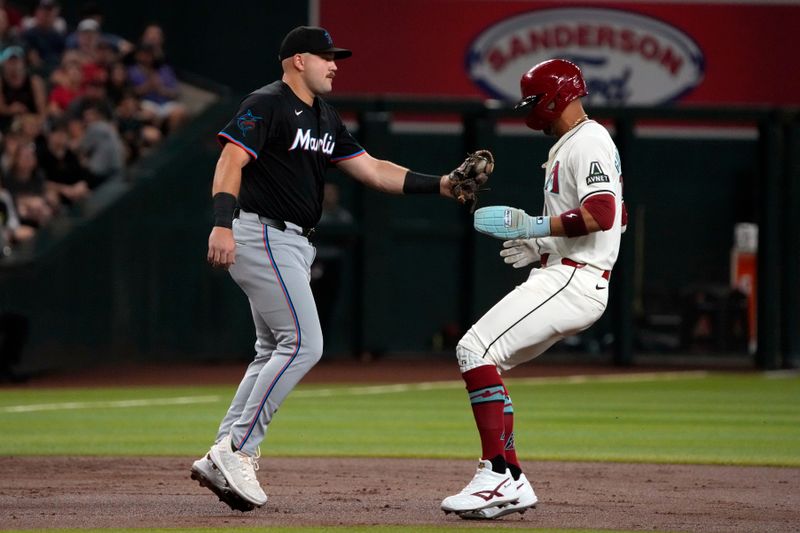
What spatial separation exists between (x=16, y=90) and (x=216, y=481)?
9419mm

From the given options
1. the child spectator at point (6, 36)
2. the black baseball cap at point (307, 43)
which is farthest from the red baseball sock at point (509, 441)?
the child spectator at point (6, 36)

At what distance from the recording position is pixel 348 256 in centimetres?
1563

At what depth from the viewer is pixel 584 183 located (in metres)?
5.81

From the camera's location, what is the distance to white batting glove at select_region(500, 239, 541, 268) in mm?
6172

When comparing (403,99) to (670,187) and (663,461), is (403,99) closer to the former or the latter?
(670,187)

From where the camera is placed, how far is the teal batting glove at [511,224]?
579cm

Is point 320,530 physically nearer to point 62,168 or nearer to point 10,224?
point 10,224

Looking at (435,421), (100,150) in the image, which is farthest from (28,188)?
(435,421)

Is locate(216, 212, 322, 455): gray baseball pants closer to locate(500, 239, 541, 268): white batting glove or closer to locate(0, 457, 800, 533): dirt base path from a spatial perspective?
locate(0, 457, 800, 533): dirt base path

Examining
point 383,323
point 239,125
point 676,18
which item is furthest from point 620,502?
point 676,18

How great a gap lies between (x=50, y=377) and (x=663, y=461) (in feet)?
23.4

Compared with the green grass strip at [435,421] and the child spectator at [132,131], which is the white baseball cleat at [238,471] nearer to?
the green grass strip at [435,421]

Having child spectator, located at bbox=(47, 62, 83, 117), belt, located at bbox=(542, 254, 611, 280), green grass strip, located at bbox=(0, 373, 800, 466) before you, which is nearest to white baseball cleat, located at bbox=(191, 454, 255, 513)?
belt, located at bbox=(542, 254, 611, 280)

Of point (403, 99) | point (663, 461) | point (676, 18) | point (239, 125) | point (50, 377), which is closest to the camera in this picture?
point (239, 125)
